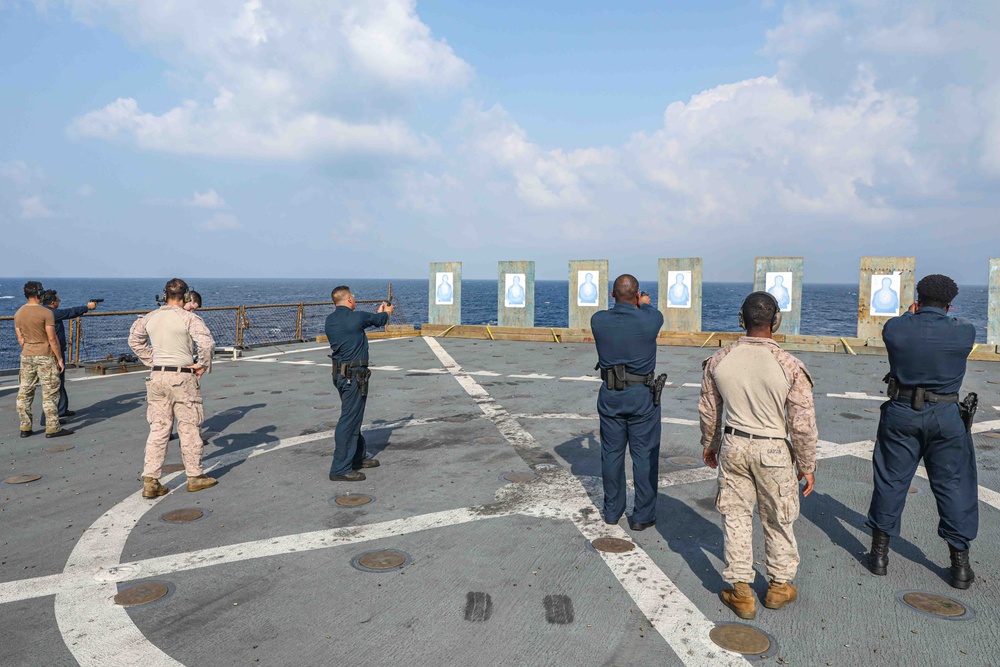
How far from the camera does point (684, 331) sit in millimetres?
20547

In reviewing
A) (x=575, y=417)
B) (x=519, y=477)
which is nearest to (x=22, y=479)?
(x=519, y=477)

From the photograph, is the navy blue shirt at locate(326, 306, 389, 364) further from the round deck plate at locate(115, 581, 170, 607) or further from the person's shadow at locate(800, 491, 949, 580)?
the person's shadow at locate(800, 491, 949, 580)

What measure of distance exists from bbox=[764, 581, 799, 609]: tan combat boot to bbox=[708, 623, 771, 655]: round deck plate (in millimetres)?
279

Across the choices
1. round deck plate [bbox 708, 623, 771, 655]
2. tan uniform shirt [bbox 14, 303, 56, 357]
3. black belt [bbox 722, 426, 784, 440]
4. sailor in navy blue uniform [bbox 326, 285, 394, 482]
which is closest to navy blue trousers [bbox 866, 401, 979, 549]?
black belt [bbox 722, 426, 784, 440]

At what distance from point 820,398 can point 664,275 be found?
11515mm

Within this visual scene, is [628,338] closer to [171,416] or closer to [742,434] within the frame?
[742,434]

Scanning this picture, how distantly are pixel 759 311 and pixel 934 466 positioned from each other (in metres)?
1.86

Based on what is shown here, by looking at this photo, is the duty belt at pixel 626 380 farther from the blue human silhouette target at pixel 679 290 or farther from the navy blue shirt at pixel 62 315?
the blue human silhouette target at pixel 679 290

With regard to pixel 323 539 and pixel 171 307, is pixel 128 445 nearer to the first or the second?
pixel 171 307

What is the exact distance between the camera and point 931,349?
172 inches

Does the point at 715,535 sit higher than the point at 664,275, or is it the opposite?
the point at 664,275

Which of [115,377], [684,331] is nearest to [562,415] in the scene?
[115,377]

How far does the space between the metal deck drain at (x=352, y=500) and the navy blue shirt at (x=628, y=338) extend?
2564mm

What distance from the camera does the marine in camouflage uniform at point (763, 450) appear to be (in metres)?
3.84
